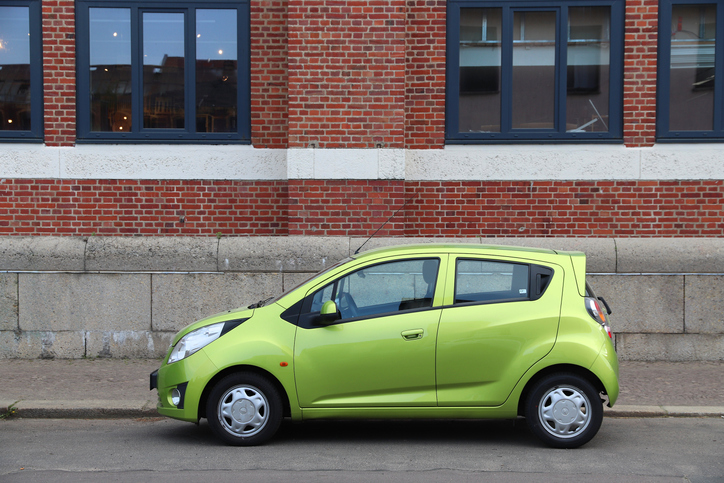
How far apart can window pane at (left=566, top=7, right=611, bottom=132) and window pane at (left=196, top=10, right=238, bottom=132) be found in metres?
4.57

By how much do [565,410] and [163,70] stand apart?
7261 millimetres

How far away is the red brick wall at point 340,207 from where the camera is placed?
9977 millimetres

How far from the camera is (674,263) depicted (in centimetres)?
930

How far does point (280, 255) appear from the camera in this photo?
942 cm

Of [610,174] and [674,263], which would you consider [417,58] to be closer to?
[610,174]

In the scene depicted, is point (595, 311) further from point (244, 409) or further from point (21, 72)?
point (21, 72)

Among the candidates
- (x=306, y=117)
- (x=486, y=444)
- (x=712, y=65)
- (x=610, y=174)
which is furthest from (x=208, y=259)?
(x=712, y=65)

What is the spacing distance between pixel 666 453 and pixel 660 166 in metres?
5.20

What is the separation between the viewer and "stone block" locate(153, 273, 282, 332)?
9.41 metres

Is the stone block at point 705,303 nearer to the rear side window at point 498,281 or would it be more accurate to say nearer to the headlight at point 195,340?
the rear side window at point 498,281

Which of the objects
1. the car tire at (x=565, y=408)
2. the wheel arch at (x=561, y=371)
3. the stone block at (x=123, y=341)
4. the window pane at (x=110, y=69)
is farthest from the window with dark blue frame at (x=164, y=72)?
the car tire at (x=565, y=408)

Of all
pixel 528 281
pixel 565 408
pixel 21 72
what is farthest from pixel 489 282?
pixel 21 72

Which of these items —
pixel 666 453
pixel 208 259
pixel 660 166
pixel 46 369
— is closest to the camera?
pixel 666 453

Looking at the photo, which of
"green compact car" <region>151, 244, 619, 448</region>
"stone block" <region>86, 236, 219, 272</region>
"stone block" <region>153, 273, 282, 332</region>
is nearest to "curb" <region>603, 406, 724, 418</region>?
"green compact car" <region>151, 244, 619, 448</region>
